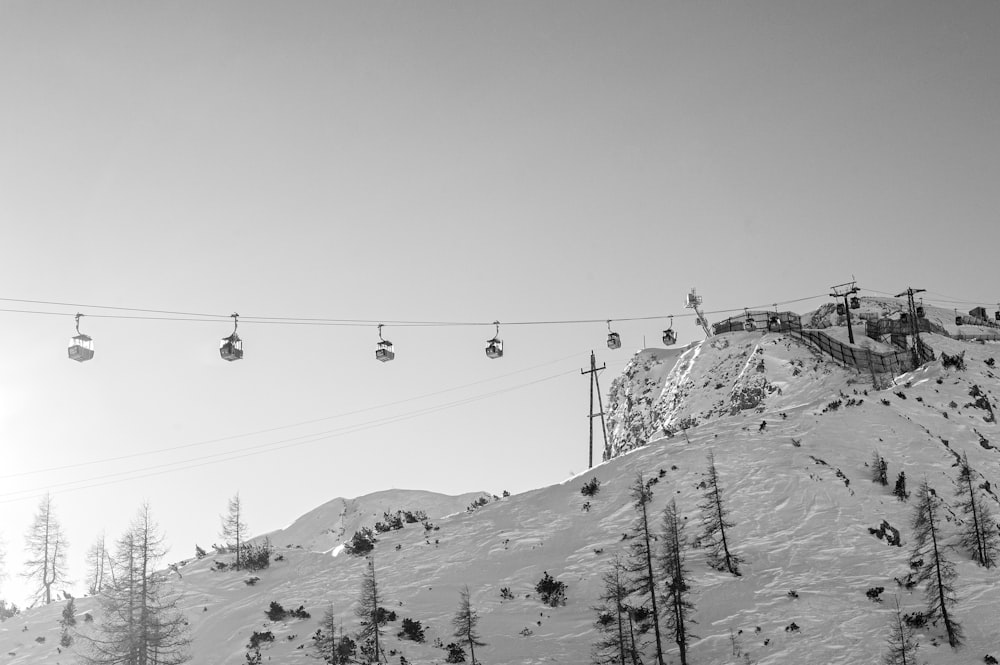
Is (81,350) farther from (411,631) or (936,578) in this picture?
(936,578)

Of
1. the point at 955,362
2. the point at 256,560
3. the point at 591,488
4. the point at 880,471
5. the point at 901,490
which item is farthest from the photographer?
the point at 955,362

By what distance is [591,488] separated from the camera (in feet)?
166

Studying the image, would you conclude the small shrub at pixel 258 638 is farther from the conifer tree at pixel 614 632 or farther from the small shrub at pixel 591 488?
the small shrub at pixel 591 488

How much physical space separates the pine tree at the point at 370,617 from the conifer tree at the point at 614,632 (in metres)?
9.18

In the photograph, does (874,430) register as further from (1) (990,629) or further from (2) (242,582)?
(2) (242,582)

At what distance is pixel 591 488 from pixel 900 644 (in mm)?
22217

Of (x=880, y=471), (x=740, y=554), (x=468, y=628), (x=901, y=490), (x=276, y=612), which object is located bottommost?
(x=468, y=628)

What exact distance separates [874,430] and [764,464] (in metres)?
8.64

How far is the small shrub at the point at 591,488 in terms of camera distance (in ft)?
165

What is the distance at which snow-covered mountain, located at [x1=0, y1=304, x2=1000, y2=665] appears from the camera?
110 ft

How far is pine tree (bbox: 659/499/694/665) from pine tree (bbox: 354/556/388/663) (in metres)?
12.3

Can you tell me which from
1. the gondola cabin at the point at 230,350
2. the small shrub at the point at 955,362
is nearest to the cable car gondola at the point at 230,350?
the gondola cabin at the point at 230,350

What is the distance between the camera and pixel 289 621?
132 ft

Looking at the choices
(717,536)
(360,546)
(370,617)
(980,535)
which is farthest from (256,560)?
(980,535)
